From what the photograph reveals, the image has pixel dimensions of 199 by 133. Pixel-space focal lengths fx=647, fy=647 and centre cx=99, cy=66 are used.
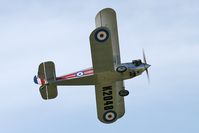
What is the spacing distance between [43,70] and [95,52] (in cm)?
319

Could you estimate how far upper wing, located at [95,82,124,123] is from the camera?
3027 centimetres

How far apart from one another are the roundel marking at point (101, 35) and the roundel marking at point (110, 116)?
4.61 m

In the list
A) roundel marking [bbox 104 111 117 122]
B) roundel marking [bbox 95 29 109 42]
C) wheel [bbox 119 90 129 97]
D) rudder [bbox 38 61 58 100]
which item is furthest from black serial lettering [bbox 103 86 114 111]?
roundel marking [bbox 95 29 109 42]

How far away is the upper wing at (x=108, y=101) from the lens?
99.3 ft

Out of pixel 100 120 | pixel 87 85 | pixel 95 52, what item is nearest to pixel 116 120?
pixel 100 120

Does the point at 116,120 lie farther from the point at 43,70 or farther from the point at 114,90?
the point at 43,70

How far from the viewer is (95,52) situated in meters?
28.2

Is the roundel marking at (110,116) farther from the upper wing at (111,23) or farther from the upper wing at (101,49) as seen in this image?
the upper wing at (101,49)

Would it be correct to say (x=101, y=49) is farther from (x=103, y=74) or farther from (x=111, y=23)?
(x=111, y=23)

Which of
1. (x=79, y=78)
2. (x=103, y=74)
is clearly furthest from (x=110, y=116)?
(x=103, y=74)

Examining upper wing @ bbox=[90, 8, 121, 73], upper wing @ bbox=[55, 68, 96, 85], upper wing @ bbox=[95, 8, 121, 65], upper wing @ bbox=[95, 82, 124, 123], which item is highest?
upper wing @ bbox=[95, 8, 121, 65]

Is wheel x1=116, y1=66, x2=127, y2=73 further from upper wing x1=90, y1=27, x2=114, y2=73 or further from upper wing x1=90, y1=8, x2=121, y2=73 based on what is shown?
upper wing x1=90, y1=27, x2=114, y2=73

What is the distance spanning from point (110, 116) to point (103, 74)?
3.05 metres

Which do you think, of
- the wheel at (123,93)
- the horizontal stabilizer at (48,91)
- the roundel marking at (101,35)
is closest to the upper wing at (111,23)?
the wheel at (123,93)
